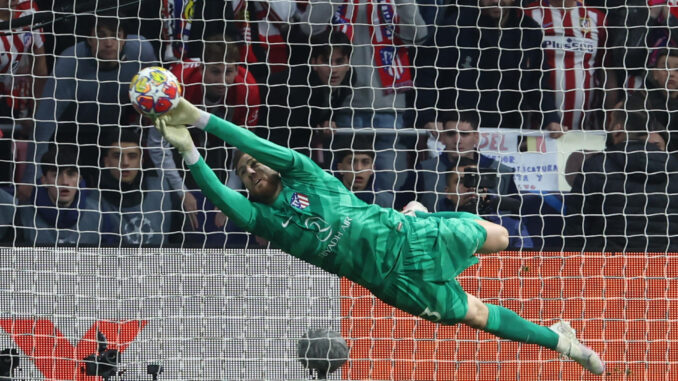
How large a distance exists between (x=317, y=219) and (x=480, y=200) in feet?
5.51

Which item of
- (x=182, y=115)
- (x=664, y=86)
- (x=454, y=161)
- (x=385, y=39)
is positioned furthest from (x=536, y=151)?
(x=182, y=115)

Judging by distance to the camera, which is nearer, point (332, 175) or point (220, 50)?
point (332, 175)

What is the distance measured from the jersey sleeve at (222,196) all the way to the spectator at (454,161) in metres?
1.85

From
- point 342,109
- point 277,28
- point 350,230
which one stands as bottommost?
point 350,230

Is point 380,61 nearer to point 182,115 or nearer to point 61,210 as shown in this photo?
point 61,210

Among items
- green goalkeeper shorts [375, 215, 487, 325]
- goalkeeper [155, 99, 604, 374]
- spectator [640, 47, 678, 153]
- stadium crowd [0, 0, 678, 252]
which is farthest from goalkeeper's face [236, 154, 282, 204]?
spectator [640, 47, 678, 153]

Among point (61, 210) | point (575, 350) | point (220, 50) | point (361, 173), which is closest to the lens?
point (575, 350)

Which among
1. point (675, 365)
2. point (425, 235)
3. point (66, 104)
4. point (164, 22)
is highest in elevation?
point (164, 22)

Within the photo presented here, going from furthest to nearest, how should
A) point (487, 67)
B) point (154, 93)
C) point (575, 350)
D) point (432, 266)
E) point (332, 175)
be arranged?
point (487, 67), point (332, 175), point (575, 350), point (432, 266), point (154, 93)

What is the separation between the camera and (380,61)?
7.83 metres

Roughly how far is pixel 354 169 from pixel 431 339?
1.10 metres

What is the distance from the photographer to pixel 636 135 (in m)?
7.66

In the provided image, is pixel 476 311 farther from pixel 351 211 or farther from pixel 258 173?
pixel 258 173

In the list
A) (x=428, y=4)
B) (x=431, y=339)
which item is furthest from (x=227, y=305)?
(x=428, y=4)
